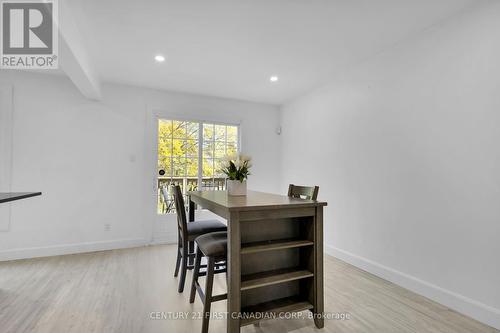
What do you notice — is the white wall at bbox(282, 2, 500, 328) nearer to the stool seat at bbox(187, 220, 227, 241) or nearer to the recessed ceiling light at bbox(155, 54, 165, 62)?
the stool seat at bbox(187, 220, 227, 241)

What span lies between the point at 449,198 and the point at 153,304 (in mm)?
2812

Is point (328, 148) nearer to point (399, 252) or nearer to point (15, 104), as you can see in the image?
point (399, 252)

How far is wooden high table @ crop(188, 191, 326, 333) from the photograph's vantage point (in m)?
1.63

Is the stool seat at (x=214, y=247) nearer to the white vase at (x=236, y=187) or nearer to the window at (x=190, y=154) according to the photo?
the white vase at (x=236, y=187)

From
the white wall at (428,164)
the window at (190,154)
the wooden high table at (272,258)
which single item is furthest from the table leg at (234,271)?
the window at (190,154)

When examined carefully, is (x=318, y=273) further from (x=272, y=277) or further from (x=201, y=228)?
(x=201, y=228)

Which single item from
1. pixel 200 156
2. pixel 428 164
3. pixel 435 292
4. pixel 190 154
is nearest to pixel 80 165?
pixel 190 154

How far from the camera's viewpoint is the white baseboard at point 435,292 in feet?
6.28

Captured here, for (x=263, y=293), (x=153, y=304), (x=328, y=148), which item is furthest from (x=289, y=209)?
(x=328, y=148)

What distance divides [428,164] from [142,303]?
2.96m

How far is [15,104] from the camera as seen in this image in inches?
131

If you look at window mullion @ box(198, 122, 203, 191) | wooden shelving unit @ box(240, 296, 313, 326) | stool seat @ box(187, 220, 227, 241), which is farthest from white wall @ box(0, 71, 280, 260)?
wooden shelving unit @ box(240, 296, 313, 326)

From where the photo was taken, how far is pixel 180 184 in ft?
14.0

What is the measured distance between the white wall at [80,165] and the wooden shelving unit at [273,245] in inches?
109
